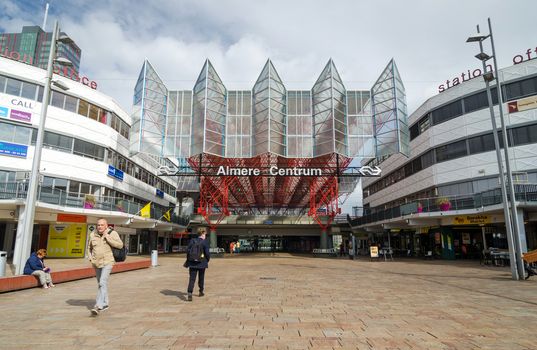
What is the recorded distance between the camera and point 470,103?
101ft

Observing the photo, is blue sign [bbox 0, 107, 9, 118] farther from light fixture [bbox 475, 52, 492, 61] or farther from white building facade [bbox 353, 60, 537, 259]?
white building facade [bbox 353, 60, 537, 259]

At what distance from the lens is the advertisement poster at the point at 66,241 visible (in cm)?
2811

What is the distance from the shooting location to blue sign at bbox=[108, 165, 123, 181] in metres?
31.6

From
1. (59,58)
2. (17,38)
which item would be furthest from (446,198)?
(17,38)

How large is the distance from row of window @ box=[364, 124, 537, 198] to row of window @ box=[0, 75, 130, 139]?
30.2 m

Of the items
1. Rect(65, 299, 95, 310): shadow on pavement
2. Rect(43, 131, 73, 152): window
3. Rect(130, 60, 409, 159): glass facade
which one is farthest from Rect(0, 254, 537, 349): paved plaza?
Rect(130, 60, 409, 159): glass facade

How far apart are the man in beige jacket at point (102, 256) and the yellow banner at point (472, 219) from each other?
25845 mm

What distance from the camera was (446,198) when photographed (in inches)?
1064

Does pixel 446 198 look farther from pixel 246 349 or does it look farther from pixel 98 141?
pixel 98 141

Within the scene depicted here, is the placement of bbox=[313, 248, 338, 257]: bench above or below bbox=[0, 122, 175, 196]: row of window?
below

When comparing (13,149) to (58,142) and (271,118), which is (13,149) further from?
(271,118)

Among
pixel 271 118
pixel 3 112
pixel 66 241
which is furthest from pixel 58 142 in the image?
pixel 271 118

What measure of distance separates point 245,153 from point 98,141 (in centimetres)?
1308

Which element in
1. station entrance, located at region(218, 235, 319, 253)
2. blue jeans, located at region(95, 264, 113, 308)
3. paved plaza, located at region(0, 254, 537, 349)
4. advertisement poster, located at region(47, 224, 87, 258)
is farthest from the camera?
station entrance, located at region(218, 235, 319, 253)
